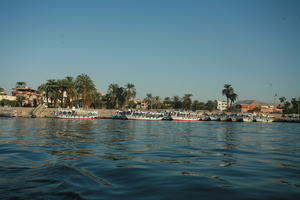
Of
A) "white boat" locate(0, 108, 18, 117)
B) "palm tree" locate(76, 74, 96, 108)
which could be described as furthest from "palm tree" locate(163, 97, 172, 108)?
"white boat" locate(0, 108, 18, 117)

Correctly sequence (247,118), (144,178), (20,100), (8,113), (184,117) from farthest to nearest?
1. (20,100)
2. (247,118)
3. (184,117)
4. (8,113)
5. (144,178)

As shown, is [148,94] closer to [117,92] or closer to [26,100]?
[117,92]

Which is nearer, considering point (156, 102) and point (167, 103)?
point (156, 102)

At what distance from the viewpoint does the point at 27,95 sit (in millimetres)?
131500

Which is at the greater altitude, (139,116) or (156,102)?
(156,102)

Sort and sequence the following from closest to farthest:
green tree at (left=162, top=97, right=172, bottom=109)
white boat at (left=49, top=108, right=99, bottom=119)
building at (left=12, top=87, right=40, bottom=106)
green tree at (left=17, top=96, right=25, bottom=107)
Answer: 1. white boat at (left=49, top=108, right=99, bottom=119)
2. green tree at (left=17, top=96, right=25, bottom=107)
3. building at (left=12, top=87, right=40, bottom=106)
4. green tree at (left=162, top=97, right=172, bottom=109)

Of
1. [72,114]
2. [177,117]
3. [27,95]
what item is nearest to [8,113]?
[72,114]

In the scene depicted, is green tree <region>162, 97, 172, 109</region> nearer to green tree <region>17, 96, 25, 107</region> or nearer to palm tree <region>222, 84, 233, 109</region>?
palm tree <region>222, 84, 233, 109</region>

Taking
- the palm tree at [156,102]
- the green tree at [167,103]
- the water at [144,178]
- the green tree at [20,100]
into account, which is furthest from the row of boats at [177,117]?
the water at [144,178]

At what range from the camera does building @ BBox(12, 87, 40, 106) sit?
400ft

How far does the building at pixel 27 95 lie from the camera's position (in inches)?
4801

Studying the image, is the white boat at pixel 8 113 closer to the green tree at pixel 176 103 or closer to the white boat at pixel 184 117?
the white boat at pixel 184 117

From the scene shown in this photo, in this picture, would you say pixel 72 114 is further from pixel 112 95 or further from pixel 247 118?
pixel 247 118

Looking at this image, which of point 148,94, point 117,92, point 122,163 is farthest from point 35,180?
point 148,94
